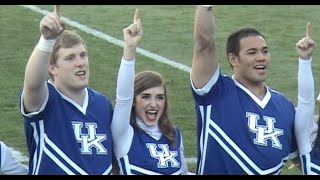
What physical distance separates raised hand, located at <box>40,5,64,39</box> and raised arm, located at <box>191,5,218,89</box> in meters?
0.85

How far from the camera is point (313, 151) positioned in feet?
18.1

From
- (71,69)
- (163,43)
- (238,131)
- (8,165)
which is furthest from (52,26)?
(163,43)

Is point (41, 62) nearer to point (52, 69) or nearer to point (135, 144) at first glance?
point (52, 69)

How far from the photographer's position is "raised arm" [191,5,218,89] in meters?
5.25

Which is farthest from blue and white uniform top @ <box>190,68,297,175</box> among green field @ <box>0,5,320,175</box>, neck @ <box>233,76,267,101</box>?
green field @ <box>0,5,320,175</box>

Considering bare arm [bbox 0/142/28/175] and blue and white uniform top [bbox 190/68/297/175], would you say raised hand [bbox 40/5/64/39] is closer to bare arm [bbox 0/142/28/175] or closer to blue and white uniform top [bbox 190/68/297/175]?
bare arm [bbox 0/142/28/175]

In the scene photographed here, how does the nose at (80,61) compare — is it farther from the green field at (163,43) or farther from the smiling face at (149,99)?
the green field at (163,43)

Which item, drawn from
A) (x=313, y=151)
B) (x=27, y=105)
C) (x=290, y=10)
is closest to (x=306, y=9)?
(x=290, y=10)

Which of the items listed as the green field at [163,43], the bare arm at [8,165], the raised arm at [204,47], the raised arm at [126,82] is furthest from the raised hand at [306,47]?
the green field at [163,43]

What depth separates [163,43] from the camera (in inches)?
472

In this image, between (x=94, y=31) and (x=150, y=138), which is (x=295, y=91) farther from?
(x=150, y=138)

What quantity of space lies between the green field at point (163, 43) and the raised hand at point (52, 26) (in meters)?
2.76

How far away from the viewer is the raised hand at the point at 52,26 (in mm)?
4707

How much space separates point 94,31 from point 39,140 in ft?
24.7
